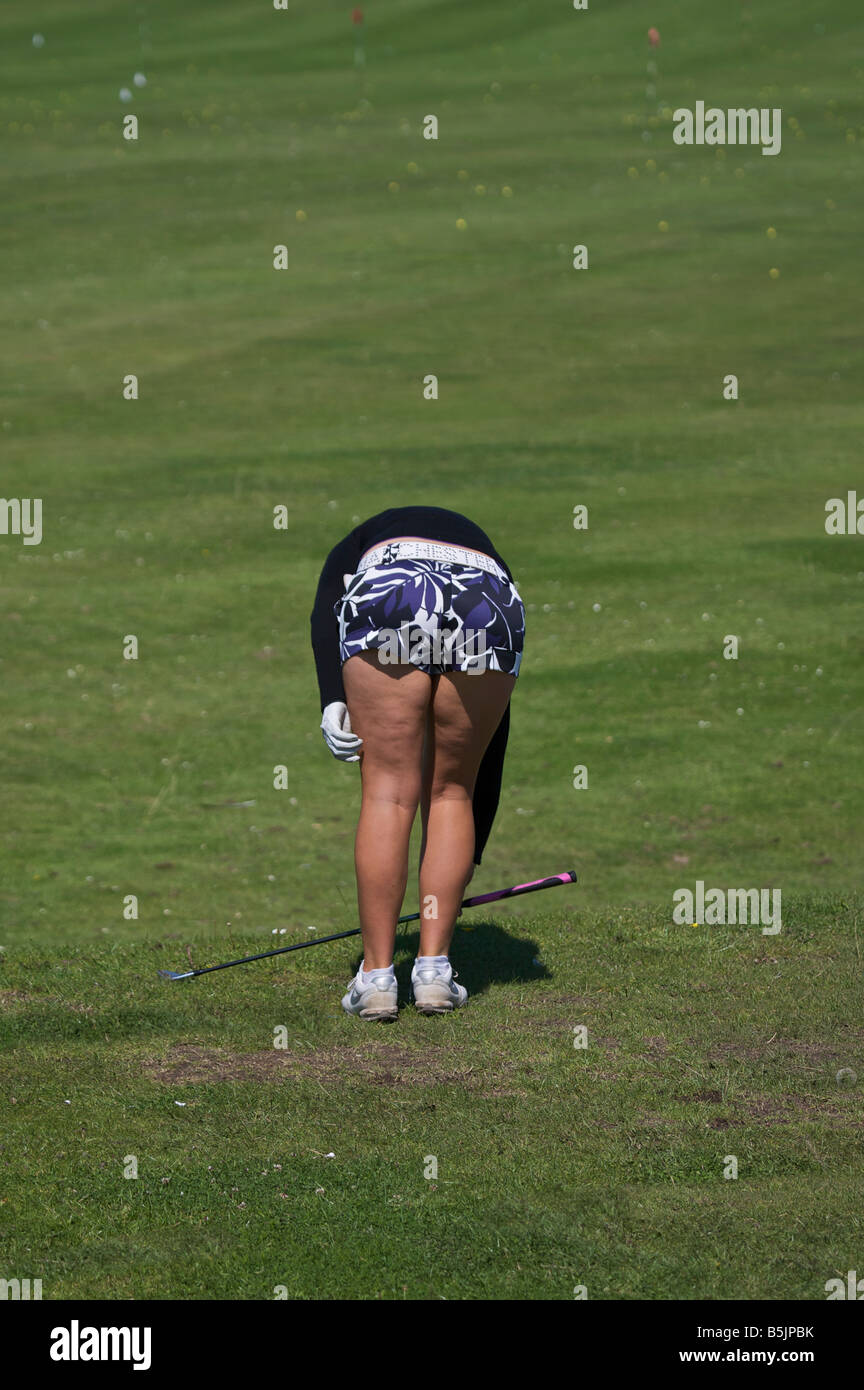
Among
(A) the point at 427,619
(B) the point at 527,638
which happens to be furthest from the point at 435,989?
(B) the point at 527,638

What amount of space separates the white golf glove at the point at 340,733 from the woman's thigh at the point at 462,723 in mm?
272

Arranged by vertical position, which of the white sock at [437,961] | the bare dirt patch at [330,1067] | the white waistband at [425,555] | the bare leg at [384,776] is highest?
the white waistband at [425,555]

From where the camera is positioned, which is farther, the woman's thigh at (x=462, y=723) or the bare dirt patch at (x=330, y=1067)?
the woman's thigh at (x=462, y=723)

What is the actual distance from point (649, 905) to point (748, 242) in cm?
1697

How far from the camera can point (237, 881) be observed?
30.6 ft

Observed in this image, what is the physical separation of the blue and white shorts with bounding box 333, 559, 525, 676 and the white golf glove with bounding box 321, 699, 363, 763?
0.65ft

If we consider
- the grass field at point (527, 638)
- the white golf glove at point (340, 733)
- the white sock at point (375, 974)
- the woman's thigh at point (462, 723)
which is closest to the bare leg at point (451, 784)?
the woman's thigh at point (462, 723)

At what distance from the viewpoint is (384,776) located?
232 inches

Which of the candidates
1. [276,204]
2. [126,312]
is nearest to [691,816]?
[126,312]

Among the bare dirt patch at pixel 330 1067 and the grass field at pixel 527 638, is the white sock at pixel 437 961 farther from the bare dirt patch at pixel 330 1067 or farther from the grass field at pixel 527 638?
the bare dirt patch at pixel 330 1067

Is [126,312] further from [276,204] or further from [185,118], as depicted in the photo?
[185,118]

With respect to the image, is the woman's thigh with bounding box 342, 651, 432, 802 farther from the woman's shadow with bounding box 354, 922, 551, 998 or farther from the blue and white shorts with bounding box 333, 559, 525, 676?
the woman's shadow with bounding box 354, 922, 551, 998

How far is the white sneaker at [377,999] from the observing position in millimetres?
5836

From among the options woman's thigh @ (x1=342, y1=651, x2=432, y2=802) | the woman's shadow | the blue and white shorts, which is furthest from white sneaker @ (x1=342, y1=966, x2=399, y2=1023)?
the blue and white shorts
